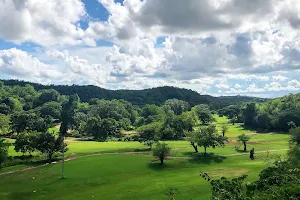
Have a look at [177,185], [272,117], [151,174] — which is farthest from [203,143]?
[272,117]

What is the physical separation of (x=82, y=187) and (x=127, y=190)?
9.03 metres

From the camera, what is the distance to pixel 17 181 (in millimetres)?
57531

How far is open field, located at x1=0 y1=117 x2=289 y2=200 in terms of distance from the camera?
48781mm

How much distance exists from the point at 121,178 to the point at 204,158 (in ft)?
86.6

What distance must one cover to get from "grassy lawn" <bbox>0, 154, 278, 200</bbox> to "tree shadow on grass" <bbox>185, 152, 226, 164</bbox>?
0.22 meters

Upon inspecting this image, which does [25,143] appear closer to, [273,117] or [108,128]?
[108,128]

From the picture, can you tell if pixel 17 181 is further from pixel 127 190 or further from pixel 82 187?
pixel 127 190

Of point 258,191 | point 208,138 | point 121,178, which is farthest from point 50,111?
point 258,191

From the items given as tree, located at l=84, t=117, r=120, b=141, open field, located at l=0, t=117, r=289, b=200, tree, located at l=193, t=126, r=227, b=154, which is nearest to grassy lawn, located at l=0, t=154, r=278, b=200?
open field, located at l=0, t=117, r=289, b=200

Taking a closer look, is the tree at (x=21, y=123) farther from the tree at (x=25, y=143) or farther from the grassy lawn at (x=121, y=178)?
the grassy lawn at (x=121, y=178)

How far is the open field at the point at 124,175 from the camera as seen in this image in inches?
1921

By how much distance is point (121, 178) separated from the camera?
195 feet

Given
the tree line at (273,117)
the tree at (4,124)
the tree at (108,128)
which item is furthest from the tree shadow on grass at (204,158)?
the tree at (4,124)

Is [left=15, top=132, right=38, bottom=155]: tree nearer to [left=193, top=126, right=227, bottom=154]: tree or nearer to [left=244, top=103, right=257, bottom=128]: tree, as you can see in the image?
[left=193, top=126, right=227, bottom=154]: tree
